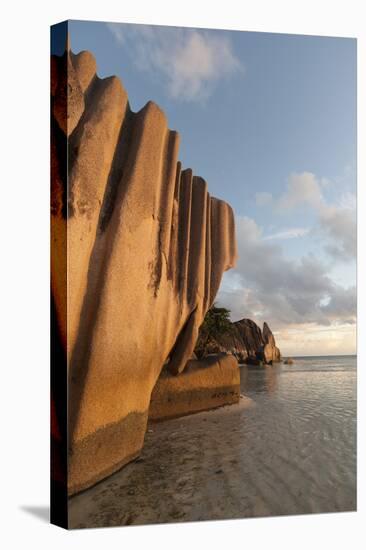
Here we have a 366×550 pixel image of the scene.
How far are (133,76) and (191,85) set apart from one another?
0.81 meters

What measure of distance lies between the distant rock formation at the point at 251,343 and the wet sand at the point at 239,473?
11.0 m

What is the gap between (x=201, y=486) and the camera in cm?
729

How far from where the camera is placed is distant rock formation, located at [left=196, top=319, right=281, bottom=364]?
68.9 feet

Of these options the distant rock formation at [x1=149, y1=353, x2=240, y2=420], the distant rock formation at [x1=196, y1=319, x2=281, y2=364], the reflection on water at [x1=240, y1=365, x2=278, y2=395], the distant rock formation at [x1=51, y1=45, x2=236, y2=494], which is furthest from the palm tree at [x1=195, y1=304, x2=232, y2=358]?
the distant rock formation at [x1=51, y1=45, x2=236, y2=494]

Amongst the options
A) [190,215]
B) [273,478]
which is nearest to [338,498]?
[273,478]

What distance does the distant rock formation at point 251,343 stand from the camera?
68.9 feet

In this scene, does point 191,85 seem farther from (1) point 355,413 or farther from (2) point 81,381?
(1) point 355,413

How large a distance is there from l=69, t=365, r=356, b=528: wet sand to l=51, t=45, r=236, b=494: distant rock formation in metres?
0.33

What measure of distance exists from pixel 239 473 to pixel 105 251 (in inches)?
127

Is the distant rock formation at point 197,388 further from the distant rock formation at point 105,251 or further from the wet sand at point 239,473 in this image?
the distant rock formation at point 105,251

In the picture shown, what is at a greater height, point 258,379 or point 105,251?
point 105,251

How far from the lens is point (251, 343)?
22.7 metres

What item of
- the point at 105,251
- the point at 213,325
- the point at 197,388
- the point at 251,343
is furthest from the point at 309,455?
the point at 251,343

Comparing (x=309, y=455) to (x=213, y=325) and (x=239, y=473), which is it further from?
(x=213, y=325)
